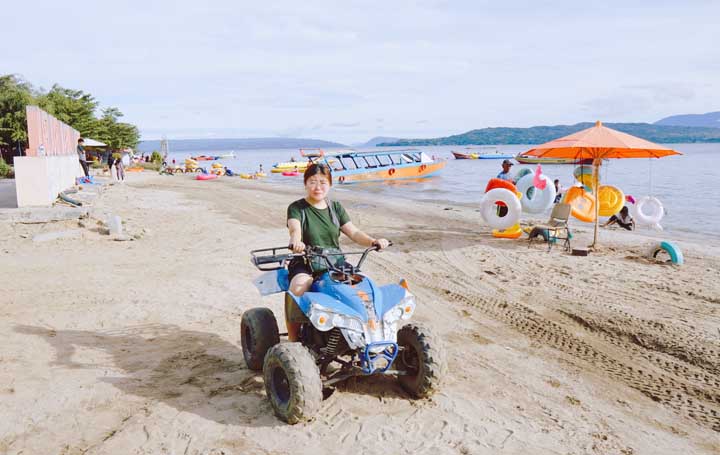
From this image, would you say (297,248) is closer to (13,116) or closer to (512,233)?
(512,233)

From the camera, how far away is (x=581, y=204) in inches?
478

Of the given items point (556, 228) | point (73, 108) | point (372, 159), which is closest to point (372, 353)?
point (556, 228)

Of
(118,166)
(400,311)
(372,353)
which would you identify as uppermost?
(118,166)

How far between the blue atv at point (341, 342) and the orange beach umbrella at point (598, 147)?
745 cm

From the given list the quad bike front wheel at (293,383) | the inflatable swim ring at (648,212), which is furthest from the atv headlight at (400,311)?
the inflatable swim ring at (648,212)

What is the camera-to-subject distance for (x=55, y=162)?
14570mm

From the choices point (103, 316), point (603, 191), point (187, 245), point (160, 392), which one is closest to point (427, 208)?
point (603, 191)

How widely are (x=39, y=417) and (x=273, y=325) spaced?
6.05ft

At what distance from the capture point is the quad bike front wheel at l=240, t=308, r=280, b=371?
4570 mm

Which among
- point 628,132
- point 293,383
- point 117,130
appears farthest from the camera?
point 628,132

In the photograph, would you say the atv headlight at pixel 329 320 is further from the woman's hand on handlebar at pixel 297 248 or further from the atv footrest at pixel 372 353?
the woman's hand on handlebar at pixel 297 248

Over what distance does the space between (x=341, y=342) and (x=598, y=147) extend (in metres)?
8.10

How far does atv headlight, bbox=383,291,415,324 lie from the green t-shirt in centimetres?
82

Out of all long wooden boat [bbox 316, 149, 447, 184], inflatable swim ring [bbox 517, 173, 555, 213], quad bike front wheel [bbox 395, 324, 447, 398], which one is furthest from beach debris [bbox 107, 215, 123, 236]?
long wooden boat [bbox 316, 149, 447, 184]
